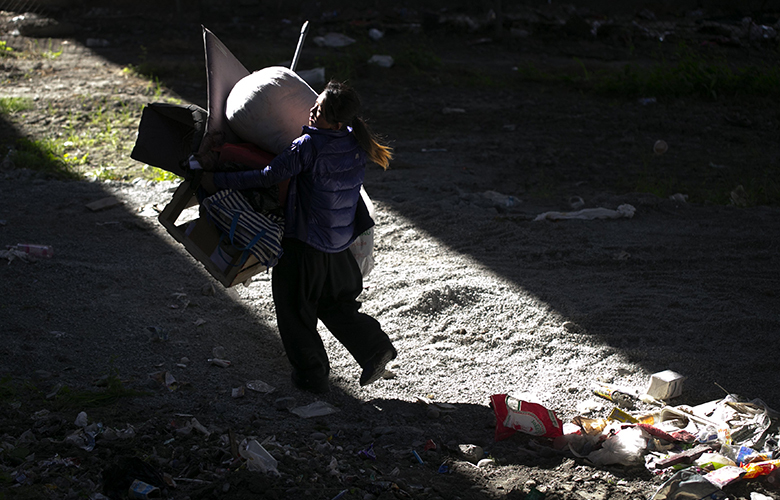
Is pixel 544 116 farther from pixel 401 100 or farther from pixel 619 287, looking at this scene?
pixel 619 287

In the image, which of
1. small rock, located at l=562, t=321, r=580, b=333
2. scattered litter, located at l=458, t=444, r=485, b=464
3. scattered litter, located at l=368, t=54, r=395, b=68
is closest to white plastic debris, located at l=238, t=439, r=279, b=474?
scattered litter, located at l=458, t=444, r=485, b=464

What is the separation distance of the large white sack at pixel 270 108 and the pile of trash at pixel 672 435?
1500mm

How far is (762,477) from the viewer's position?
7.93ft

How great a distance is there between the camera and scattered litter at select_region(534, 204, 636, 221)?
535cm

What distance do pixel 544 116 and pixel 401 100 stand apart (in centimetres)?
188

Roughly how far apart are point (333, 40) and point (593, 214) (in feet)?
23.1

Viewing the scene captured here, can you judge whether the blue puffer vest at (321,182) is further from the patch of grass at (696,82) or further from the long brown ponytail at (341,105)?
the patch of grass at (696,82)

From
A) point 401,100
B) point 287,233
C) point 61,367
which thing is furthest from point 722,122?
point 61,367

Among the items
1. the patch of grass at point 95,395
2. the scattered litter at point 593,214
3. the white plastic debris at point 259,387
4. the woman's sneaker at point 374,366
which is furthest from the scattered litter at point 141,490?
the scattered litter at point 593,214

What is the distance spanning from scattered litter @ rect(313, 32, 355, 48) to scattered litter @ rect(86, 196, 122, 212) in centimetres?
640

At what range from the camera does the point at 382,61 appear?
990cm

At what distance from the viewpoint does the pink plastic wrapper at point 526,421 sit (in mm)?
2838

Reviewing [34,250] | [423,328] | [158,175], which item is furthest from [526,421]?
[158,175]

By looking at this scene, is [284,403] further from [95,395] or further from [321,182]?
[321,182]
